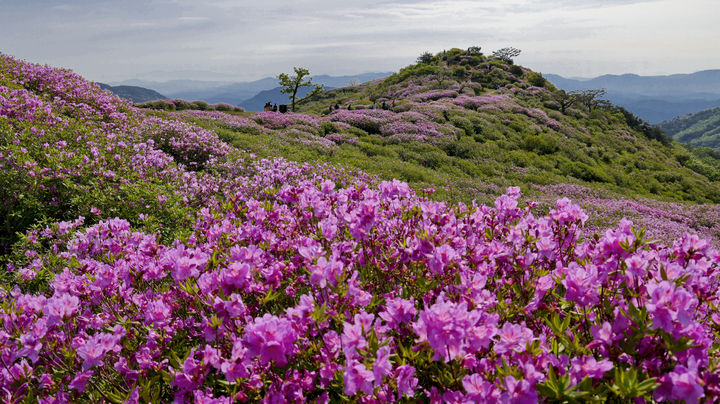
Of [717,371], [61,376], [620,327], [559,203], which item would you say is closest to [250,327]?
[61,376]

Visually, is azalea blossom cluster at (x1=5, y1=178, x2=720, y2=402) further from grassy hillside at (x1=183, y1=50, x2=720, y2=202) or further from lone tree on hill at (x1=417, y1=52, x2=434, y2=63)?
lone tree on hill at (x1=417, y1=52, x2=434, y2=63)

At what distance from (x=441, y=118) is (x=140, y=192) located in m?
24.4

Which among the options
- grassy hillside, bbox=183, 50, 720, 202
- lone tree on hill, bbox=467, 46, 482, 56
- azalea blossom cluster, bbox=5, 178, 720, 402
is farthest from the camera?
lone tree on hill, bbox=467, 46, 482, 56

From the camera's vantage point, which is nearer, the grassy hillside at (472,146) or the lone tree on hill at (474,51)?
the grassy hillside at (472,146)

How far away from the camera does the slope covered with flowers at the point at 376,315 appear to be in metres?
1.91

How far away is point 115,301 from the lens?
3.12 m

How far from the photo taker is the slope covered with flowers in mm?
1912

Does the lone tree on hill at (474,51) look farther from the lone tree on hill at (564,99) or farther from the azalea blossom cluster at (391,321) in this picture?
the azalea blossom cluster at (391,321)

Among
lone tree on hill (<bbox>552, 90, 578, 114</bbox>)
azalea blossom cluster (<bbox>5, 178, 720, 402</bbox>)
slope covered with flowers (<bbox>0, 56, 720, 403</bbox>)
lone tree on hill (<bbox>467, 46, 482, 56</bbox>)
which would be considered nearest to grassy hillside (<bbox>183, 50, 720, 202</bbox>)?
lone tree on hill (<bbox>552, 90, 578, 114</bbox>)

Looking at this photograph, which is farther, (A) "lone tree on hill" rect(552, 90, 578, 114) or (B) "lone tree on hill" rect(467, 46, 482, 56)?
(B) "lone tree on hill" rect(467, 46, 482, 56)

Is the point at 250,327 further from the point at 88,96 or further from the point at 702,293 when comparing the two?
the point at 88,96

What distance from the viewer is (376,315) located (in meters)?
3.08

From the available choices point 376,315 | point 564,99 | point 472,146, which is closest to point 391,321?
point 376,315

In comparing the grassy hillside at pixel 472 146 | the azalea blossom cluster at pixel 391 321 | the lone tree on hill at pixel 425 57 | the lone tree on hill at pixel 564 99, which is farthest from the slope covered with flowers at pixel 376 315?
the lone tree on hill at pixel 425 57
